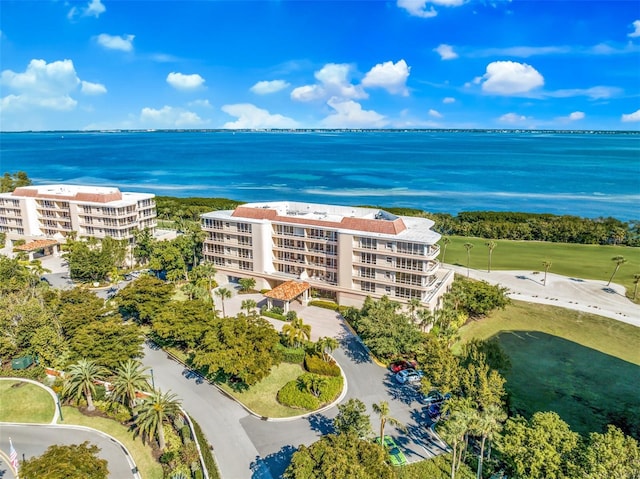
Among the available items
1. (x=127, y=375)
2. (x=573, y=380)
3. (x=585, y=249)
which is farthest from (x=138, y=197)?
(x=585, y=249)

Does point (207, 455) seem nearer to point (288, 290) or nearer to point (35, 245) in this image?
point (288, 290)

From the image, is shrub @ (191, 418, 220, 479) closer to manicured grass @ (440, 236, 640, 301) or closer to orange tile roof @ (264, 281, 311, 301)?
orange tile roof @ (264, 281, 311, 301)

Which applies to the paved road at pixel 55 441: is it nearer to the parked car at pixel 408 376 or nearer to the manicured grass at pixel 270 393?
the manicured grass at pixel 270 393

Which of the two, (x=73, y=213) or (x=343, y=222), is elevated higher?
(x=343, y=222)

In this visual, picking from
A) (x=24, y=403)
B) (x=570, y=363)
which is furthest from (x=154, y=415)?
(x=570, y=363)

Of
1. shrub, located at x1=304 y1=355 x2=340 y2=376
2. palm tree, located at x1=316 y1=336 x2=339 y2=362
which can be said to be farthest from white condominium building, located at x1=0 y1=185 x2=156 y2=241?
shrub, located at x1=304 y1=355 x2=340 y2=376

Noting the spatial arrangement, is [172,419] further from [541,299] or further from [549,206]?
[549,206]

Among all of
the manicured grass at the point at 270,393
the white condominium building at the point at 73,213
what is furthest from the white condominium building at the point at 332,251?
the white condominium building at the point at 73,213
